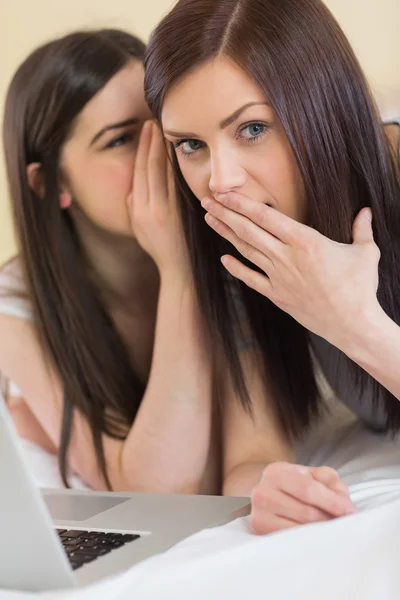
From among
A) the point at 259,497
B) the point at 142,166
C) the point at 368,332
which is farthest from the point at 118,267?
the point at 259,497

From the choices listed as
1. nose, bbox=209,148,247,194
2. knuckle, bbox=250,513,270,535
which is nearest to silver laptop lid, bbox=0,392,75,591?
knuckle, bbox=250,513,270,535

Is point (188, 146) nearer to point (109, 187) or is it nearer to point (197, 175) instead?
point (197, 175)

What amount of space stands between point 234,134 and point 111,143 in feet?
1.31

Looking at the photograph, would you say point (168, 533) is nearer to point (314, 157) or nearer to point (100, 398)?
point (314, 157)

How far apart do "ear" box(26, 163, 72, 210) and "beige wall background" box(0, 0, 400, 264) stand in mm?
293

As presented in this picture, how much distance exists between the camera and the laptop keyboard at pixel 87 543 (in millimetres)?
Result: 768

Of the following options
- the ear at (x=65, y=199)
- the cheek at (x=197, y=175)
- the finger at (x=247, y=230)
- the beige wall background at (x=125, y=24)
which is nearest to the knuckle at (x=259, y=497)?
the finger at (x=247, y=230)

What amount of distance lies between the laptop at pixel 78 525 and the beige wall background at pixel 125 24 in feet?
3.00

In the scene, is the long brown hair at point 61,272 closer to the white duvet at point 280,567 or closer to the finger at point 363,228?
the finger at point 363,228

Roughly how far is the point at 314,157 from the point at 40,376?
66cm

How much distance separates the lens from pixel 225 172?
1.03 metres

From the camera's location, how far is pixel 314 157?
1031 millimetres

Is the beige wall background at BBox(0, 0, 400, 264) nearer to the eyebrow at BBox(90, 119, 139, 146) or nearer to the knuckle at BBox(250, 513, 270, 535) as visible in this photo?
the eyebrow at BBox(90, 119, 139, 146)

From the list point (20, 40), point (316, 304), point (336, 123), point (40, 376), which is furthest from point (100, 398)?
point (20, 40)
